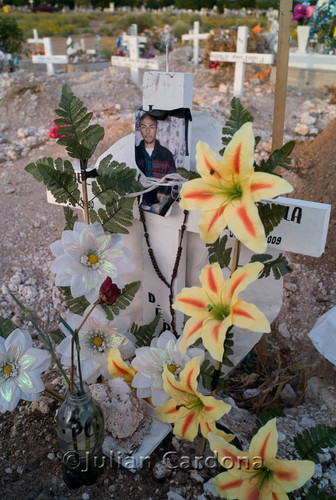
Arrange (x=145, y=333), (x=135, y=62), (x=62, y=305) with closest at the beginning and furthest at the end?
(x=145, y=333), (x=62, y=305), (x=135, y=62)

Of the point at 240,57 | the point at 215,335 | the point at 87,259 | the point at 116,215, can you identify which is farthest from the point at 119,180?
the point at 240,57

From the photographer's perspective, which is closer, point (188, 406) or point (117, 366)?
point (188, 406)

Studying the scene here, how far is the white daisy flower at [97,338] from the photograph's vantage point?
1.58 metres

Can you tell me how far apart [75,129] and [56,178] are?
0.17 metres

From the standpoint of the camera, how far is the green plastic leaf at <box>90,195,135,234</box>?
159 cm

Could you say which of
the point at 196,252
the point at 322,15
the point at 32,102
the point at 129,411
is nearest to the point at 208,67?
the point at 322,15

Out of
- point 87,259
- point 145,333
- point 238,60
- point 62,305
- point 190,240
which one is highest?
point 238,60

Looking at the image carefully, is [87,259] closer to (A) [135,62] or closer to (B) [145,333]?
(B) [145,333]

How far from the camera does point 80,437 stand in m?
1.32

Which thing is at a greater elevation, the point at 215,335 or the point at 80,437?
the point at 215,335

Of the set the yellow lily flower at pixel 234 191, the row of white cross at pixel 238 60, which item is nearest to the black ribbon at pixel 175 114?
the yellow lily flower at pixel 234 191

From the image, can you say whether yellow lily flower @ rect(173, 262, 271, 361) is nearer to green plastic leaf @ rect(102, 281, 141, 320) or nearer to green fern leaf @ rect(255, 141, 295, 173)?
green fern leaf @ rect(255, 141, 295, 173)

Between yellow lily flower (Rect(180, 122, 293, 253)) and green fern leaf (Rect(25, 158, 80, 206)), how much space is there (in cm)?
54

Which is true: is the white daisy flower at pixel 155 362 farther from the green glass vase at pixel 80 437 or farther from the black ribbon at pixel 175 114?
the black ribbon at pixel 175 114
